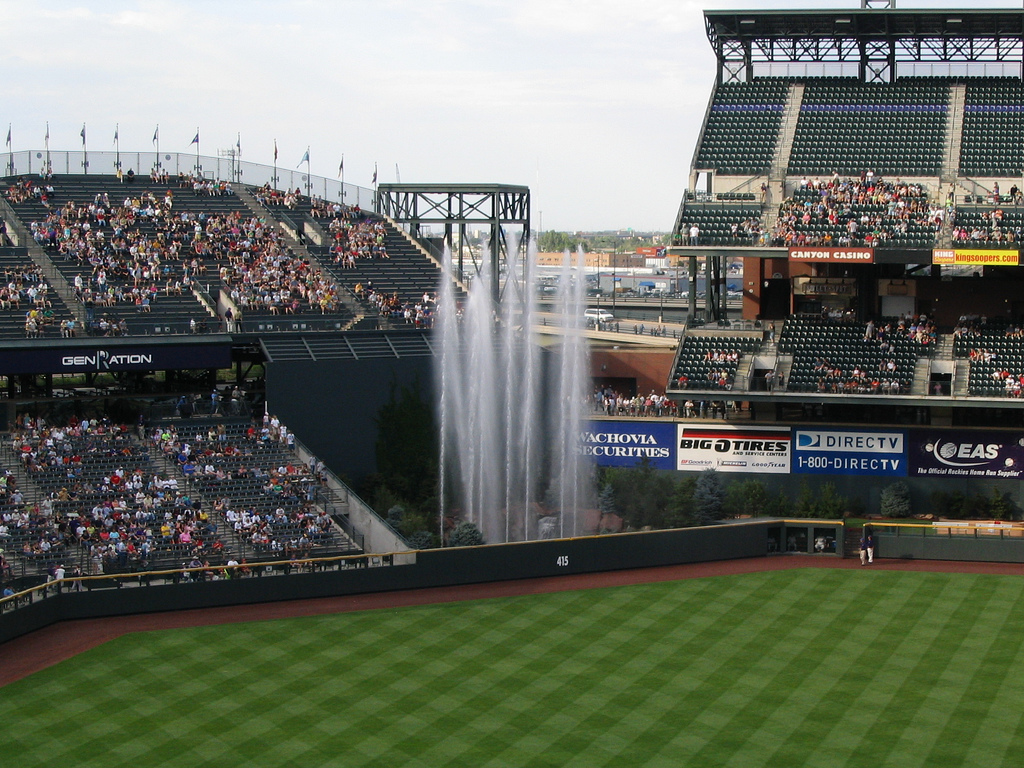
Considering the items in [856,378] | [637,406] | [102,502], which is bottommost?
[102,502]

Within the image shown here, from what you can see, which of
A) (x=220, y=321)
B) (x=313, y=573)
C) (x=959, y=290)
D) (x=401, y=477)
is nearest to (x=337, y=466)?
(x=401, y=477)

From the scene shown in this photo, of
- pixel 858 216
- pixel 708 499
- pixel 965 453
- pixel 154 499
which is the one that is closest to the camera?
pixel 154 499

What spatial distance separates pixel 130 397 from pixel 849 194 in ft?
82.3

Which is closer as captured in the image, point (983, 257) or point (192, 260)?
point (983, 257)

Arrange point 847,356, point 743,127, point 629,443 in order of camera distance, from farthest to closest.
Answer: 1. point 743,127
2. point 629,443
3. point 847,356

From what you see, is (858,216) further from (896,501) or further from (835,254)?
(896,501)

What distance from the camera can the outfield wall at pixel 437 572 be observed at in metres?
30.1

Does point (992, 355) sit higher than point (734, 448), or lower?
higher

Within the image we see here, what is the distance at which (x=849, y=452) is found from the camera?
41.8 m

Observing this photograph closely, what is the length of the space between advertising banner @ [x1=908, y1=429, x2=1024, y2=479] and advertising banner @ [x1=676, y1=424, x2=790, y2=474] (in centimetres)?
408

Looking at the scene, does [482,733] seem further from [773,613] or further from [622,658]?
[773,613]

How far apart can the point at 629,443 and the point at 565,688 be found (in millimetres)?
18528

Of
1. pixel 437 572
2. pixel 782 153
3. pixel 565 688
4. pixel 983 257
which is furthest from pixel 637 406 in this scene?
pixel 565 688

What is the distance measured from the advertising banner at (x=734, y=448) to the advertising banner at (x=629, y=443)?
438 mm
